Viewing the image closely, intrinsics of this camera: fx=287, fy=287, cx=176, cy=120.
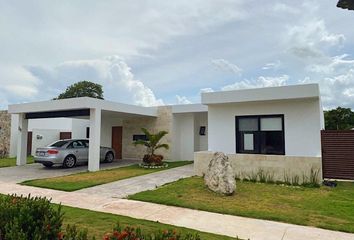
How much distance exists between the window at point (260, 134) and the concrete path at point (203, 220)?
6.44 metres

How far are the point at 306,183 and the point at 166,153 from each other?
998cm

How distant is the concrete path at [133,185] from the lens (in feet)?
30.8

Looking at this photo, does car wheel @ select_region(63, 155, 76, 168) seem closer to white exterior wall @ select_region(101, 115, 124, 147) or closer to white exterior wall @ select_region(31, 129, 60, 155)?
white exterior wall @ select_region(101, 115, 124, 147)

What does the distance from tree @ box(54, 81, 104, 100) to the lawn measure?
3244 centimetres

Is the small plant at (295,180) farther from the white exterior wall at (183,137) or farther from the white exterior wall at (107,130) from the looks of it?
the white exterior wall at (107,130)

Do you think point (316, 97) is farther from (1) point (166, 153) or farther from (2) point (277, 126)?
(1) point (166, 153)

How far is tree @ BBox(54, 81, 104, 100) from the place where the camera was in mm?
39594

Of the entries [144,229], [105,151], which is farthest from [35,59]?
[144,229]

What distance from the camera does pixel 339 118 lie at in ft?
111

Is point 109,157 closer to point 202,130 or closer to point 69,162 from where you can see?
point 69,162

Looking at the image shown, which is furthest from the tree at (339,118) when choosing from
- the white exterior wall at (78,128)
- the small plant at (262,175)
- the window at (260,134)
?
the white exterior wall at (78,128)

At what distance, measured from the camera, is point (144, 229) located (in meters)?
5.59

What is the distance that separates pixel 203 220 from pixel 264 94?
7192 mm

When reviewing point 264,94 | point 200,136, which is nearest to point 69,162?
point 200,136
